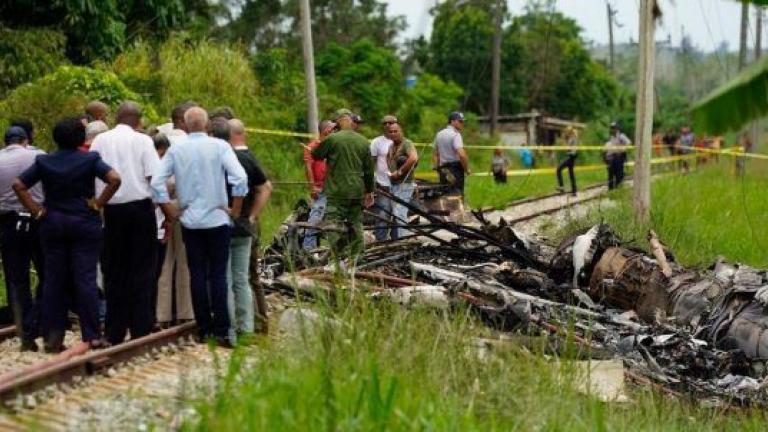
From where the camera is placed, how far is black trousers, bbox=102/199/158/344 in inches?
402

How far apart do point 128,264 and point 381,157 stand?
6389 mm

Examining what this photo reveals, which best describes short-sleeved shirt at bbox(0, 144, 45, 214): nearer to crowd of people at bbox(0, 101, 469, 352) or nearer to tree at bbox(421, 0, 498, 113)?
crowd of people at bbox(0, 101, 469, 352)

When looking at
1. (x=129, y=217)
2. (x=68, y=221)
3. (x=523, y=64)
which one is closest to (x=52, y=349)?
(x=68, y=221)

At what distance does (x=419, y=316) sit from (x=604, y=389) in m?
2.05

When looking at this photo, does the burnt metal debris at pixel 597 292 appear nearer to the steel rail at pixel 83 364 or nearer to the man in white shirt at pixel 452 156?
the steel rail at pixel 83 364

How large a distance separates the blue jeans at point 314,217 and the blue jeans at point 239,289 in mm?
3023

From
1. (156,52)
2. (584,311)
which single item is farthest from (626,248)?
(156,52)

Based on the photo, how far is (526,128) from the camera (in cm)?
5903

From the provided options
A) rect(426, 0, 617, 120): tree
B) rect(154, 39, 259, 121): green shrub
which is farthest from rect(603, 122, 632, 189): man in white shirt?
rect(426, 0, 617, 120): tree

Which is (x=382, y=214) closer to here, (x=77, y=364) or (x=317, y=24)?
(x=77, y=364)

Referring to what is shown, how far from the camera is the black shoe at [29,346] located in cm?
1043

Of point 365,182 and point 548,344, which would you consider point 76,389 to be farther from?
point 365,182

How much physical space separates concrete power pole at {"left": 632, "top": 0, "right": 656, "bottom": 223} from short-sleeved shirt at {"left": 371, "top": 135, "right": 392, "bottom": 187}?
4.89m

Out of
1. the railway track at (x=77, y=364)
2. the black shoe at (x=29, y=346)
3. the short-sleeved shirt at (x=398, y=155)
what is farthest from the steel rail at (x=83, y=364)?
A: the short-sleeved shirt at (x=398, y=155)
